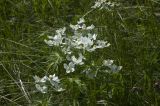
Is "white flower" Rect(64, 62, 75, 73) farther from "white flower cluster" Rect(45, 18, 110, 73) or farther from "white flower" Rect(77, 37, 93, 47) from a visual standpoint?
"white flower" Rect(77, 37, 93, 47)

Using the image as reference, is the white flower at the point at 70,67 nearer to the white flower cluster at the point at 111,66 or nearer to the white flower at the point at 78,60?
the white flower at the point at 78,60

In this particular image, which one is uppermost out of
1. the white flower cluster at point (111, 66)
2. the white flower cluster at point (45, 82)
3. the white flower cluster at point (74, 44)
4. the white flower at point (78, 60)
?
the white flower cluster at point (74, 44)

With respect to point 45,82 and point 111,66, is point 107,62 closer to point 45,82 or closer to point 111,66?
point 111,66

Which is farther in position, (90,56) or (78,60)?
(90,56)

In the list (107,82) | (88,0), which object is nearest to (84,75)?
(107,82)

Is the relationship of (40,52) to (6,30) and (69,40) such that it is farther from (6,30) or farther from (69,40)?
(69,40)

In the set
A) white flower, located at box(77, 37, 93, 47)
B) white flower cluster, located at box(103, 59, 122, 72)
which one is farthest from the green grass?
white flower, located at box(77, 37, 93, 47)

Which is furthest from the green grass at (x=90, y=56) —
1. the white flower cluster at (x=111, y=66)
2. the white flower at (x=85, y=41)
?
the white flower at (x=85, y=41)

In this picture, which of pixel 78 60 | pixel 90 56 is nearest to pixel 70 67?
pixel 78 60
